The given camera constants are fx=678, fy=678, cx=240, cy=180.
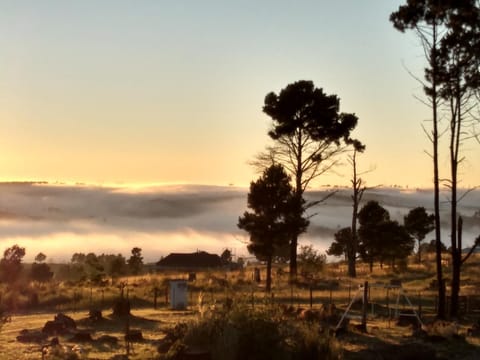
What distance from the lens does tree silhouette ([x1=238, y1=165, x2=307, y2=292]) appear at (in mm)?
41281

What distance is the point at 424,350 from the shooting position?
17156 millimetres

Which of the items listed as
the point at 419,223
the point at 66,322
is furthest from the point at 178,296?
the point at 419,223

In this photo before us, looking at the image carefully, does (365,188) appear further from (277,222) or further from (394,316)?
(394,316)

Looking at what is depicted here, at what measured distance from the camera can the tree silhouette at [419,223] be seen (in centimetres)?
7131

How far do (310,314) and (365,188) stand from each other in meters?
31.7

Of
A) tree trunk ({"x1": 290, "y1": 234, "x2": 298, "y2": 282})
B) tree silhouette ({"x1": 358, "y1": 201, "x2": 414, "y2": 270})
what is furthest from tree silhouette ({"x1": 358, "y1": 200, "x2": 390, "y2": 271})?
tree trunk ({"x1": 290, "y1": 234, "x2": 298, "y2": 282})

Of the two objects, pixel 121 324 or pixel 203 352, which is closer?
pixel 203 352

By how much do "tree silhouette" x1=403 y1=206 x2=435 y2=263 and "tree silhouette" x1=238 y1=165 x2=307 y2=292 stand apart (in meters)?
33.0

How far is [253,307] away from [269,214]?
82.1 ft

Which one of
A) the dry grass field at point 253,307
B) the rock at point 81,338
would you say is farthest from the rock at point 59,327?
the rock at point 81,338

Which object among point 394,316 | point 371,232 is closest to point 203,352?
point 394,316

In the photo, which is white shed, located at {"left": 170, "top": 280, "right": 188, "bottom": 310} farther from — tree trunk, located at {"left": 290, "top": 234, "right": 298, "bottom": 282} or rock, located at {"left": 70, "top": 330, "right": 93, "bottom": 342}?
tree trunk, located at {"left": 290, "top": 234, "right": 298, "bottom": 282}

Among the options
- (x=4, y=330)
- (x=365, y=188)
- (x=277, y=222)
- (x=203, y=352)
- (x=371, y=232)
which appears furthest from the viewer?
A: (x=371, y=232)

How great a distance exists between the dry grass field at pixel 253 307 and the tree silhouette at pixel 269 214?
276 centimetres
